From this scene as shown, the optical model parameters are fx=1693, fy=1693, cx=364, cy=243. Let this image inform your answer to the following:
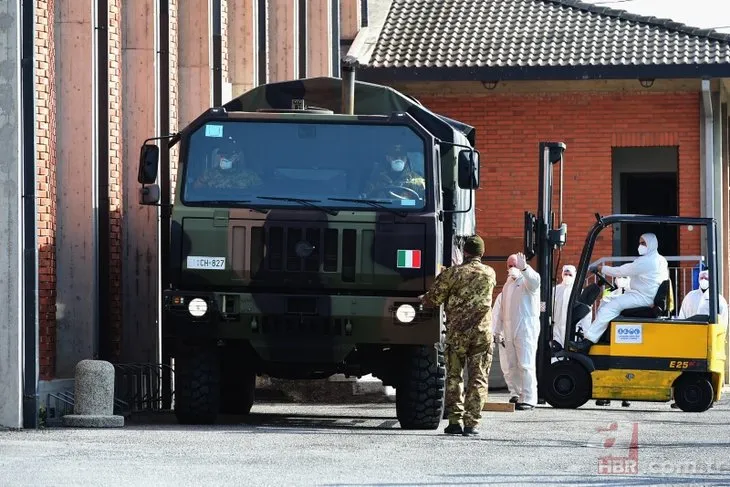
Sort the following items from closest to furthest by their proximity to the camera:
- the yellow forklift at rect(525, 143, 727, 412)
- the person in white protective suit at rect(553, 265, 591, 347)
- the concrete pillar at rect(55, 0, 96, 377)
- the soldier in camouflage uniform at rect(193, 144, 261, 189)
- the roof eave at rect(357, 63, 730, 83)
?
1. the soldier in camouflage uniform at rect(193, 144, 261, 189)
2. the concrete pillar at rect(55, 0, 96, 377)
3. the yellow forklift at rect(525, 143, 727, 412)
4. the person in white protective suit at rect(553, 265, 591, 347)
5. the roof eave at rect(357, 63, 730, 83)

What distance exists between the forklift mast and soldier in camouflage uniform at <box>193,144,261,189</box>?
17.6 feet

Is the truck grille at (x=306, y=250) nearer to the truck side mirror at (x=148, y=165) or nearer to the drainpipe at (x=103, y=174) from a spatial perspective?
the truck side mirror at (x=148, y=165)

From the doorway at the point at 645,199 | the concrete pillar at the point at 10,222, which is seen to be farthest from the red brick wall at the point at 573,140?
the concrete pillar at the point at 10,222

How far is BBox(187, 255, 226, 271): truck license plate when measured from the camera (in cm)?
1390

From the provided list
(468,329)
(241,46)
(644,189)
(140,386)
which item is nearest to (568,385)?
(140,386)

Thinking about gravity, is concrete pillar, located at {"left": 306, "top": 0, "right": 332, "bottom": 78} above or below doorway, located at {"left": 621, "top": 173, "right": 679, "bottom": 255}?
above

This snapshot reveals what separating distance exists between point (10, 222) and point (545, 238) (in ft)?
24.4

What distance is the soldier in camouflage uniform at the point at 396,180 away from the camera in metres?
14.2

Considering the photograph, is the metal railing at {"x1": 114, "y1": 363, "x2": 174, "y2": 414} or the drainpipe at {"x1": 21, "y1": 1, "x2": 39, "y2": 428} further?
the metal railing at {"x1": 114, "y1": 363, "x2": 174, "y2": 414}

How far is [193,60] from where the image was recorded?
65.0ft

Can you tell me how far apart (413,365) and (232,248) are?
182 cm

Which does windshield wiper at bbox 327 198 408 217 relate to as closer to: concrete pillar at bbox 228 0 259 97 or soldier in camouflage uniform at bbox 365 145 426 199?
soldier in camouflage uniform at bbox 365 145 426 199

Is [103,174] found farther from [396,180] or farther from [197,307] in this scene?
[396,180]

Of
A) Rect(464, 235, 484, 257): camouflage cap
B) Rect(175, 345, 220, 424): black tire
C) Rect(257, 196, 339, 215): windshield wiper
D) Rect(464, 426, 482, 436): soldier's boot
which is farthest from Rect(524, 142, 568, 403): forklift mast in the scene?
Rect(175, 345, 220, 424): black tire
